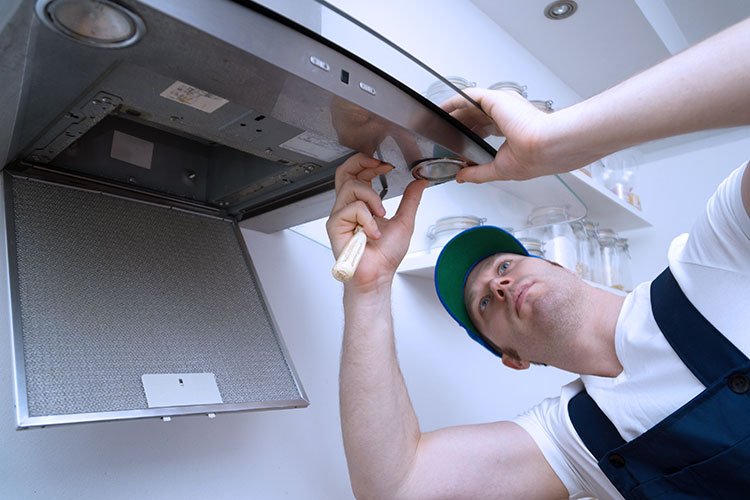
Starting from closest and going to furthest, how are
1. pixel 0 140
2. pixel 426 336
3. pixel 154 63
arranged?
pixel 154 63 → pixel 0 140 → pixel 426 336

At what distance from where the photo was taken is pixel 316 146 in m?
0.61

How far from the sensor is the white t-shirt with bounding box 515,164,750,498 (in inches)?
27.0

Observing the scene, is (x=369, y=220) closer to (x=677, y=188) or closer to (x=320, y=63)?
(x=320, y=63)

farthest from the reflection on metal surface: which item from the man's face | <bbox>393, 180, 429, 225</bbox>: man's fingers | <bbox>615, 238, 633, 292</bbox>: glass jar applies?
<bbox>615, 238, 633, 292</bbox>: glass jar

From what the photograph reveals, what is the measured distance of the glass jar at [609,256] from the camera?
1679mm

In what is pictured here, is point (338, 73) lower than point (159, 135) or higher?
lower

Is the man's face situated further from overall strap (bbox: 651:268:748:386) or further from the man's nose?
overall strap (bbox: 651:268:748:386)

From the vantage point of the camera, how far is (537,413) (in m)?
1.10

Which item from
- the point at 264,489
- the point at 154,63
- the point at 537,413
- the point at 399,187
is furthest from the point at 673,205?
the point at 154,63

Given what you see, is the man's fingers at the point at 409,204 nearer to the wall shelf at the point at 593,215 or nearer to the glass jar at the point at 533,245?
the wall shelf at the point at 593,215

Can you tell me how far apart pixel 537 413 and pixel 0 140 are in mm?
1007

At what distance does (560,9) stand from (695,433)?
47.4 inches

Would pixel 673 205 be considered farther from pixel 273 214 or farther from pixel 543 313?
pixel 273 214

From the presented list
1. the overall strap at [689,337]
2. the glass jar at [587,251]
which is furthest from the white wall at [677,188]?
the overall strap at [689,337]
